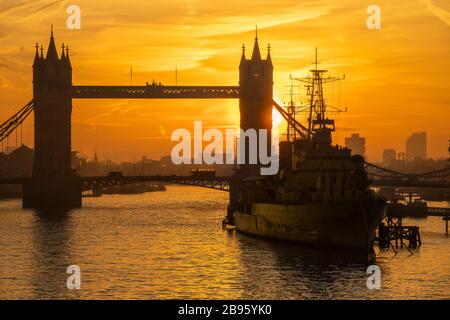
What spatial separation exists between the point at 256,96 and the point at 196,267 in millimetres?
103237

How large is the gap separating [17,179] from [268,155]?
41151 mm

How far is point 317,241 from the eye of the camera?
71.9 meters

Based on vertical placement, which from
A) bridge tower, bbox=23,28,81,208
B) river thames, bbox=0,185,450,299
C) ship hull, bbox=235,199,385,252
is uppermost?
bridge tower, bbox=23,28,81,208

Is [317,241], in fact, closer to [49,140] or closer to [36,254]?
[36,254]

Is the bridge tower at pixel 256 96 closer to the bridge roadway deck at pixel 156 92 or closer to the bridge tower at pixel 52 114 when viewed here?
the bridge roadway deck at pixel 156 92

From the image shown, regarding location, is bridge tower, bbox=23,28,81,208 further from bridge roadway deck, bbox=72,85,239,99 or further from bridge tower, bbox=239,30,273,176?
bridge tower, bbox=239,30,273,176

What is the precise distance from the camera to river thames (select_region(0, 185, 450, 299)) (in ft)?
166

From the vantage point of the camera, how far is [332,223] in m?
70.2

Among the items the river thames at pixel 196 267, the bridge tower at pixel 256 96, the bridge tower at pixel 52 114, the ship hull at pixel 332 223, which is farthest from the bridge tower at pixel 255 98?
the ship hull at pixel 332 223

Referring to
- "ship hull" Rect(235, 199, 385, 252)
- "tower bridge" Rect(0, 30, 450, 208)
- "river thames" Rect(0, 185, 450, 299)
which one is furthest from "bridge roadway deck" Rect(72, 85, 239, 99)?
"ship hull" Rect(235, 199, 385, 252)

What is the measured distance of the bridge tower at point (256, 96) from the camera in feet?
533

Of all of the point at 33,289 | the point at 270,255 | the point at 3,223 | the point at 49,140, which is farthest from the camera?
the point at 49,140

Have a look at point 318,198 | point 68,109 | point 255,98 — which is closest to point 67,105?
point 68,109
